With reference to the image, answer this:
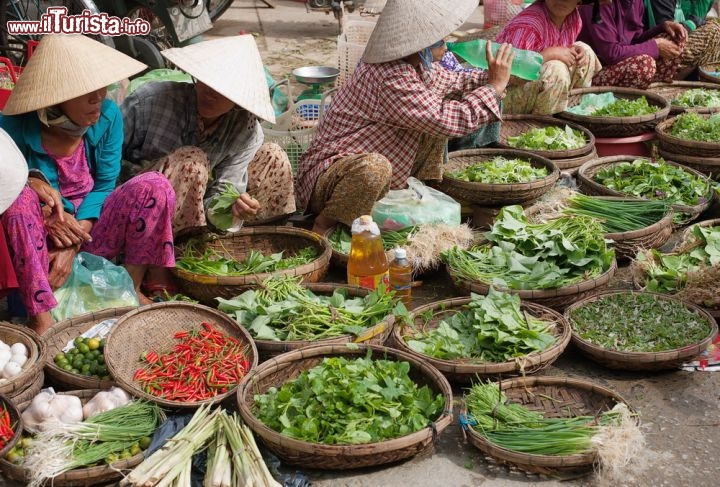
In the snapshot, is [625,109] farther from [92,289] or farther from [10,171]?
[10,171]

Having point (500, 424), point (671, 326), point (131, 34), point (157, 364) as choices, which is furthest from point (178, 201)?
point (131, 34)

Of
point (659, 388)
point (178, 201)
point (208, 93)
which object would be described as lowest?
point (659, 388)

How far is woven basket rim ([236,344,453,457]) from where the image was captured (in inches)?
101

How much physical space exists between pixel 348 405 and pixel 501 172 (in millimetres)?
2241

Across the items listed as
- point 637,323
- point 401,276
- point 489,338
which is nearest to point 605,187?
point 637,323

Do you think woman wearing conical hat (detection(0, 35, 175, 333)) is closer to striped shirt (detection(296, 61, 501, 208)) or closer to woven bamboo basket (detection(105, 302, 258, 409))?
woven bamboo basket (detection(105, 302, 258, 409))

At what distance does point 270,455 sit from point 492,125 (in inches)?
120

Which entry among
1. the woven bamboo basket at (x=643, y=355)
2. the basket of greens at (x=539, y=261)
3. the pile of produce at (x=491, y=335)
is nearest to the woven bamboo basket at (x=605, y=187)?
the basket of greens at (x=539, y=261)

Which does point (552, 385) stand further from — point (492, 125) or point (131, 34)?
point (131, 34)

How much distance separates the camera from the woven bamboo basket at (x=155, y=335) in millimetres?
2900

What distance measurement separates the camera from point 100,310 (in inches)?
136

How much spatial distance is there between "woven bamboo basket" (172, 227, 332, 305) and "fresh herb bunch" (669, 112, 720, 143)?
259cm

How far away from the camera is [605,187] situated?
4629 mm

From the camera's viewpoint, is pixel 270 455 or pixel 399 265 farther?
pixel 399 265
